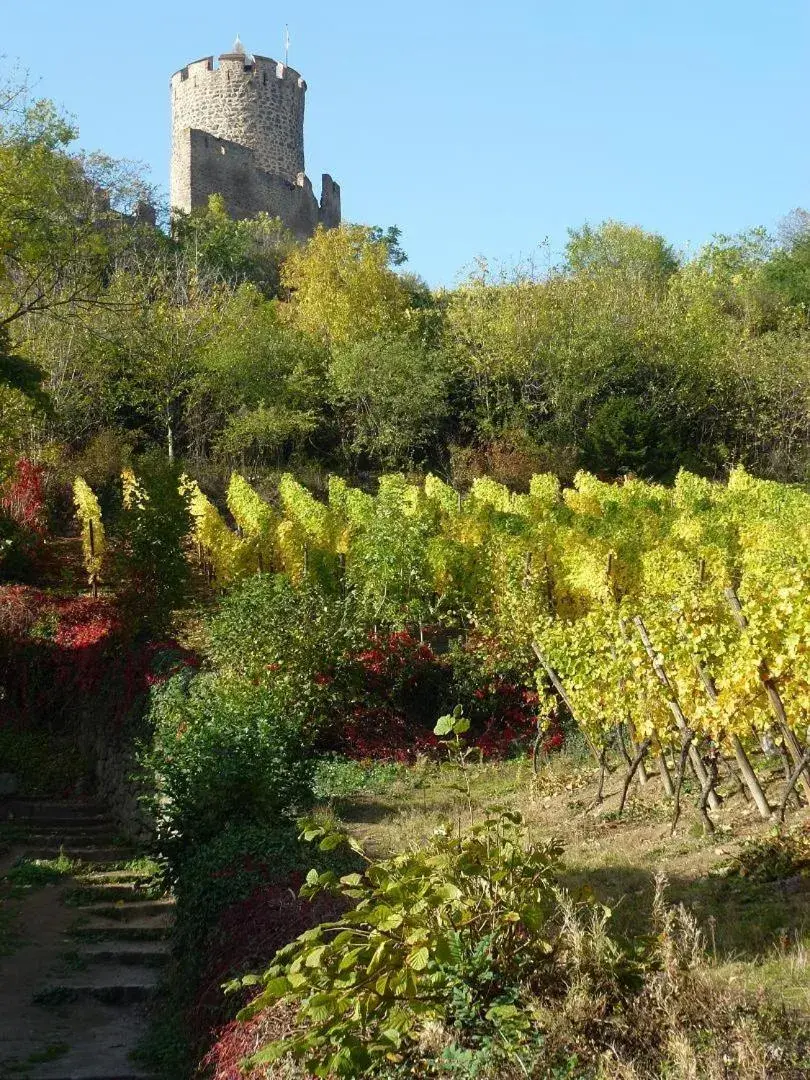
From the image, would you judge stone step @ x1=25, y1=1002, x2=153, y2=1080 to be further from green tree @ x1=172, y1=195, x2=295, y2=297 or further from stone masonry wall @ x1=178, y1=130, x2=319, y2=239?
stone masonry wall @ x1=178, y1=130, x2=319, y2=239

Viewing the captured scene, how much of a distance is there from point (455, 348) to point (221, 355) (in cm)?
732

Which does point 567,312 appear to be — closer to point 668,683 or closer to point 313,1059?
point 668,683

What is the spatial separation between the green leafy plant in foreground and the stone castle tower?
152 ft

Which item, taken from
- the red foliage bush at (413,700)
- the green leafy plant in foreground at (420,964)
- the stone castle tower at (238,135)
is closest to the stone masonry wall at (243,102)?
the stone castle tower at (238,135)

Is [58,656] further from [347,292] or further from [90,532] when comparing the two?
[347,292]

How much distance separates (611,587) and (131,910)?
6.90m

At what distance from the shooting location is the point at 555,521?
58.2 ft

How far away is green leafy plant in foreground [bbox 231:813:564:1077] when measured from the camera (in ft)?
13.4

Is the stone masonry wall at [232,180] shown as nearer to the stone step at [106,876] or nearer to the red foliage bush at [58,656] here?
the red foliage bush at [58,656]

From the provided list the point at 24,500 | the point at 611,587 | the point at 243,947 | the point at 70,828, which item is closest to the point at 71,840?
the point at 70,828

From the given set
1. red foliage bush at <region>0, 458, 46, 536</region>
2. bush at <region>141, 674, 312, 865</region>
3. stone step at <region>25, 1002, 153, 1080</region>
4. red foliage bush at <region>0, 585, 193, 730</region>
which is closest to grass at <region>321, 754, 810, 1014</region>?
bush at <region>141, 674, 312, 865</region>

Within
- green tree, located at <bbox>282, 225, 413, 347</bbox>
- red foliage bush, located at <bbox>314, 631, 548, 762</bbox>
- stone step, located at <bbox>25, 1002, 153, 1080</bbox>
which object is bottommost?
stone step, located at <bbox>25, 1002, 153, 1080</bbox>

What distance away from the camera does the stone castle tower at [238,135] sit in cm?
4800


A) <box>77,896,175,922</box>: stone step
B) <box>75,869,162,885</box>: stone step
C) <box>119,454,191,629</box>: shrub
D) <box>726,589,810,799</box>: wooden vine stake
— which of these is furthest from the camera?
<box>119,454,191,629</box>: shrub
